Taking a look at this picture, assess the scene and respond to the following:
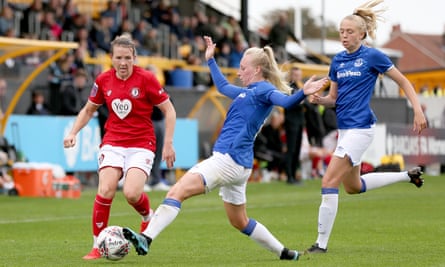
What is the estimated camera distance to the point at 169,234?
523 inches

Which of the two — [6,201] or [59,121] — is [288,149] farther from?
[6,201]

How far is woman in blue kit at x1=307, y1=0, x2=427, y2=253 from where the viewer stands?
1100 centimetres

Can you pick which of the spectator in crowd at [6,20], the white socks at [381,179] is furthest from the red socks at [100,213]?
the spectator in crowd at [6,20]

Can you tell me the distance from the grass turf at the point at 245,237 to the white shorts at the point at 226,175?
585 millimetres

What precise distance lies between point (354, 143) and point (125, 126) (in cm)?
218

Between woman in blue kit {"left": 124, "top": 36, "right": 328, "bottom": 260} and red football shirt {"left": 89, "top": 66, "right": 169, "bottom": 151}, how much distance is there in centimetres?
101

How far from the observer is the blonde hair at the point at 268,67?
1014 cm

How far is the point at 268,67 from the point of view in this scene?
33.3 feet

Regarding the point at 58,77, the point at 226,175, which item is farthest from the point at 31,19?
the point at 226,175

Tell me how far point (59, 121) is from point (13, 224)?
8006 mm

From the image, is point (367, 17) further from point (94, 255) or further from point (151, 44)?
point (151, 44)

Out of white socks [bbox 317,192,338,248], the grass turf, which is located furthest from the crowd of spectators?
white socks [bbox 317,192,338,248]

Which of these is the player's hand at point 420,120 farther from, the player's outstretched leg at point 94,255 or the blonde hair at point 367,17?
the player's outstretched leg at point 94,255

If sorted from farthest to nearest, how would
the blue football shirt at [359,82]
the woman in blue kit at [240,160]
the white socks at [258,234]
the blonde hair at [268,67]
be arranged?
the blue football shirt at [359,82] < the blonde hair at [268,67] < the white socks at [258,234] < the woman in blue kit at [240,160]
